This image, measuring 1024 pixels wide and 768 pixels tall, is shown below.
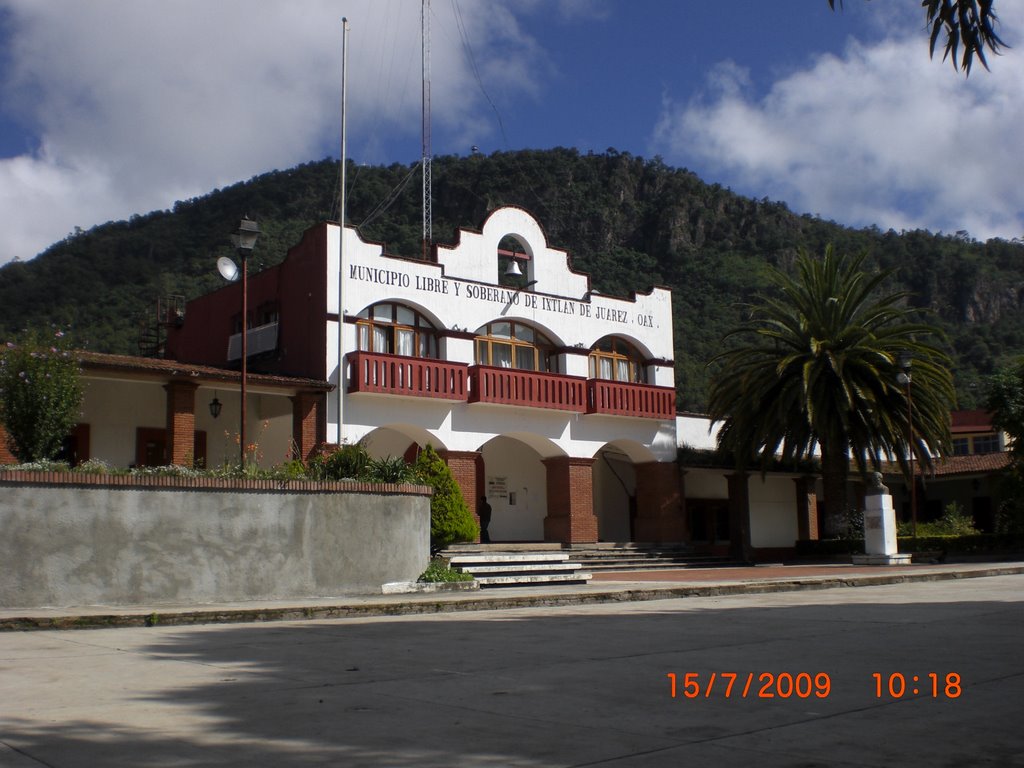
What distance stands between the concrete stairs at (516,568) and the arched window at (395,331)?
19.5 feet

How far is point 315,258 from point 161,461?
6146 millimetres

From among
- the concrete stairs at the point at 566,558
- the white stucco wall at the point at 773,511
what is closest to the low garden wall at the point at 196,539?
the concrete stairs at the point at 566,558

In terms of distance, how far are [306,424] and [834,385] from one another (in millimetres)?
15929

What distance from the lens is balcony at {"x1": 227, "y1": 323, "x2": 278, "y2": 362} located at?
27.4m

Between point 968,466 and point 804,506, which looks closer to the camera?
point 804,506

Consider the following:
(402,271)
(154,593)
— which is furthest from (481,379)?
(154,593)

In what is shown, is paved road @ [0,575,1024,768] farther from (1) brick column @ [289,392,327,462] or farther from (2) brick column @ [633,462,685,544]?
(2) brick column @ [633,462,685,544]

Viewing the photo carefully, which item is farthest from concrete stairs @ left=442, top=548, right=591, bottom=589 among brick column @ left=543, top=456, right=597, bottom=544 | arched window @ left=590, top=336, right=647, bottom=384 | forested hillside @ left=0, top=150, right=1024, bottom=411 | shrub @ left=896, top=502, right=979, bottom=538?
forested hillside @ left=0, top=150, right=1024, bottom=411

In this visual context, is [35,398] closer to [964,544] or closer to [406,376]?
[406,376]

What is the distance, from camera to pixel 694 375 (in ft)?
181

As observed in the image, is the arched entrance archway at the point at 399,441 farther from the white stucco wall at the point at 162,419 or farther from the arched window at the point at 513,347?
the arched window at the point at 513,347

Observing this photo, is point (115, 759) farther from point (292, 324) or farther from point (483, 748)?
point (292, 324)

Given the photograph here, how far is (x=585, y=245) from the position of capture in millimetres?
77938
